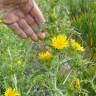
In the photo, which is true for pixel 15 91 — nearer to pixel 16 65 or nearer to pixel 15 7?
pixel 16 65

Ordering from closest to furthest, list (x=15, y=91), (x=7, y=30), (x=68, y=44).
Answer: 1. (x=15, y=91)
2. (x=68, y=44)
3. (x=7, y=30)

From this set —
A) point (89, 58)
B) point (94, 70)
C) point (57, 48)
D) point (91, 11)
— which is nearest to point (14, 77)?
point (57, 48)

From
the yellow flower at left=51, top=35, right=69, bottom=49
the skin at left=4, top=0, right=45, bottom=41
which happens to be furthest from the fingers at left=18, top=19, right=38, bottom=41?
the yellow flower at left=51, top=35, right=69, bottom=49

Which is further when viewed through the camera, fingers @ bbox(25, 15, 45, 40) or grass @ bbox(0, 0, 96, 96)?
fingers @ bbox(25, 15, 45, 40)

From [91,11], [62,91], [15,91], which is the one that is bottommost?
[91,11]

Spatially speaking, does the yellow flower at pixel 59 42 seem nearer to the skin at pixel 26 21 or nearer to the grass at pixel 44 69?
the grass at pixel 44 69

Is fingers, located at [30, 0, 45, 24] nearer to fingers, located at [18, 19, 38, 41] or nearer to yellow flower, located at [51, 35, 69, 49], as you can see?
fingers, located at [18, 19, 38, 41]

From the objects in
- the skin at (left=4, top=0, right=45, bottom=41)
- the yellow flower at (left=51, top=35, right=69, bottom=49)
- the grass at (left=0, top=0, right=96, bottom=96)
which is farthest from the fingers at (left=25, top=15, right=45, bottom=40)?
Result: the yellow flower at (left=51, top=35, right=69, bottom=49)

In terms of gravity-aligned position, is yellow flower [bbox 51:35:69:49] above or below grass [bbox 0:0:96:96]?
above
